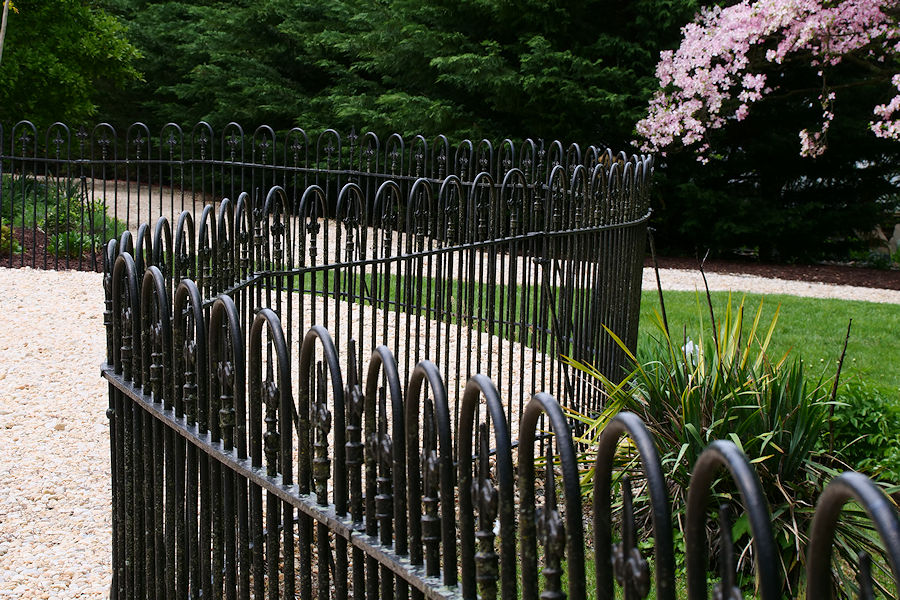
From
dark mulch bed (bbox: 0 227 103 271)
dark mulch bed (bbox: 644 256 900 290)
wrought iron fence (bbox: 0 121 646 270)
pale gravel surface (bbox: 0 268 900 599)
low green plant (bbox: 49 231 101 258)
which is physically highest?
wrought iron fence (bbox: 0 121 646 270)

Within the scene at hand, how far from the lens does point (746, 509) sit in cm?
122

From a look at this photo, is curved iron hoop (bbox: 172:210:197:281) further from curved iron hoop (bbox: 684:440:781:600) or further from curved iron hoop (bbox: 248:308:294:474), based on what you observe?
curved iron hoop (bbox: 684:440:781:600)

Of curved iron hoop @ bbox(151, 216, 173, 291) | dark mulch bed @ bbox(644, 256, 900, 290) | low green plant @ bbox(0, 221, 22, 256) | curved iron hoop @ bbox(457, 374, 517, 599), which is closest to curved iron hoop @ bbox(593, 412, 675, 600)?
curved iron hoop @ bbox(457, 374, 517, 599)

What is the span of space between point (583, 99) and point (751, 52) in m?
2.67

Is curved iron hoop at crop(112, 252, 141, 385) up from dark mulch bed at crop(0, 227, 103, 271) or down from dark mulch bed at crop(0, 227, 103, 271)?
up

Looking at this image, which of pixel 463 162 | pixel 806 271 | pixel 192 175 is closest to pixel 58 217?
pixel 192 175

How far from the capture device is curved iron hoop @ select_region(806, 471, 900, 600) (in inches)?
42.3

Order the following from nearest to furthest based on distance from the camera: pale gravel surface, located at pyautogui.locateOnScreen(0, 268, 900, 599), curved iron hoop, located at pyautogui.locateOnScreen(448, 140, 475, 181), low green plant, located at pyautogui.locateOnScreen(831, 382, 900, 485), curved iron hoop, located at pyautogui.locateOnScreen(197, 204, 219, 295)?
1. pale gravel surface, located at pyautogui.locateOnScreen(0, 268, 900, 599)
2. curved iron hoop, located at pyautogui.locateOnScreen(197, 204, 219, 295)
3. low green plant, located at pyautogui.locateOnScreen(831, 382, 900, 485)
4. curved iron hoop, located at pyautogui.locateOnScreen(448, 140, 475, 181)

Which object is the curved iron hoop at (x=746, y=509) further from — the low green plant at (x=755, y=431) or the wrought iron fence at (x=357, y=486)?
the low green plant at (x=755, y=431)

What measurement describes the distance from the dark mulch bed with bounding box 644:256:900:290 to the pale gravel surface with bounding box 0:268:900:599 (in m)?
9.76

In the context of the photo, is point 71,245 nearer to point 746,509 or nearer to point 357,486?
point 357,486

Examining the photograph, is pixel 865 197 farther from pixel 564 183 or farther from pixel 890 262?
Answer: pixel 564 183

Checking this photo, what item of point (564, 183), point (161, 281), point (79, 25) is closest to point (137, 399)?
point (161, 281)

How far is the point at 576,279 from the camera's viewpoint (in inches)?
217
